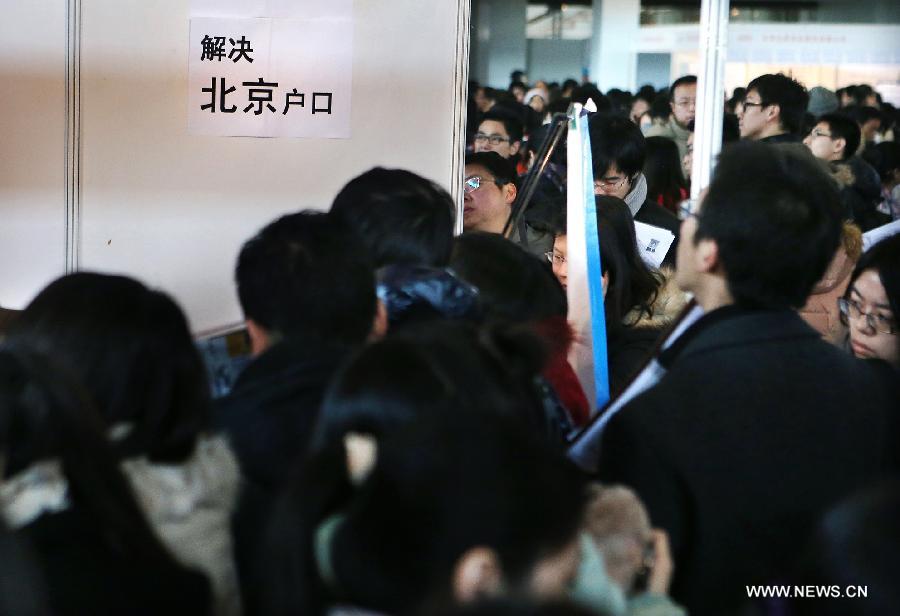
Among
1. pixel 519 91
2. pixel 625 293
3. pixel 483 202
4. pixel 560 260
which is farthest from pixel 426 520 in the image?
pixel 519 91

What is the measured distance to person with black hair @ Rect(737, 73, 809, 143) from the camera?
14.4 feet

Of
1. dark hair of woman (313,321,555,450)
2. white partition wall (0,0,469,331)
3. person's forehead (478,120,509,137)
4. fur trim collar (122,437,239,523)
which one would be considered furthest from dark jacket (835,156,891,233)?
fur trim collar (122,437,239,523)

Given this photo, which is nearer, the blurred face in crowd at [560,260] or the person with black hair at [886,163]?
the blurred face in crowd at [560,260]

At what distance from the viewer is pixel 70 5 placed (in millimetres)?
3246

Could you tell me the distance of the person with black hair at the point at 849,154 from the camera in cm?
523

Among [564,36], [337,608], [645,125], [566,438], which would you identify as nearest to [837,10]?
[564,36]

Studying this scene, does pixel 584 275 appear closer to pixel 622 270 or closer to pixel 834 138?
pixel 622 270

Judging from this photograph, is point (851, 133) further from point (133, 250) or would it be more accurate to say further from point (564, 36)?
point (564, 36)

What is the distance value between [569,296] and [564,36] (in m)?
12.6

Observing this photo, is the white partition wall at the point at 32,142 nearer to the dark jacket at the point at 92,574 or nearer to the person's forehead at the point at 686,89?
the dark jacket at the point at 92,574

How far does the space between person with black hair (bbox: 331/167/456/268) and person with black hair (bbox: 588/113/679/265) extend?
6.19 ft

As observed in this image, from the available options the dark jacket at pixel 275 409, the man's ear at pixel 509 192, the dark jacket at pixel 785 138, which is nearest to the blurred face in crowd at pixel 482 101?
the dark jacket at pixel 785 138

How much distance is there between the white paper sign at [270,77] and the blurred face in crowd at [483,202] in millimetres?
545

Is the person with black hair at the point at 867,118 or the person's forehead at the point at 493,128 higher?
the person with black hair at the point at 867,118
